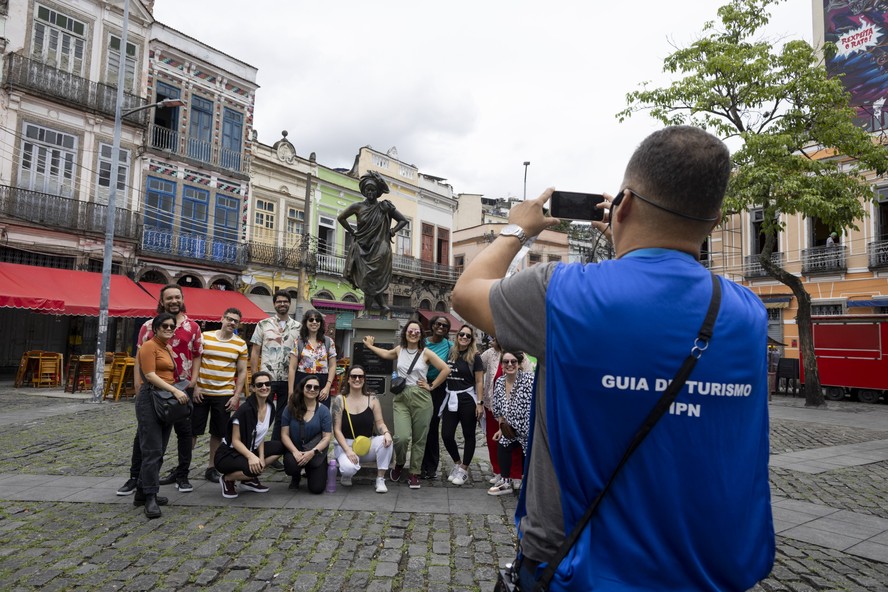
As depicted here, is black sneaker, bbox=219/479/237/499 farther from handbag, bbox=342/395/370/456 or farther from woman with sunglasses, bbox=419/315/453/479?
woman with sunglasses, bbox=419/315/453/479

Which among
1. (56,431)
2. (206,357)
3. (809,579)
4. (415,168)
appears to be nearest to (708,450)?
(809,579)

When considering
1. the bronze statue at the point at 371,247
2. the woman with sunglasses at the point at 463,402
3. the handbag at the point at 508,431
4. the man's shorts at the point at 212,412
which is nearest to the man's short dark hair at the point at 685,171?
the handbag at the point at 508,431

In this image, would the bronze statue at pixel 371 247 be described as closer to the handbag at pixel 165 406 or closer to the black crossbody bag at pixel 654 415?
the handbag at pixel 165 406

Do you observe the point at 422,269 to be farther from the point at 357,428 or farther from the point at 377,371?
the point at 357,428

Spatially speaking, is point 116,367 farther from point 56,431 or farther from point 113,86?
point 113,86

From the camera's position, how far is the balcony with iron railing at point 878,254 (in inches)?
790

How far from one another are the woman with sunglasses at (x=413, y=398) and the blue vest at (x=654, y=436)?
5.28 m

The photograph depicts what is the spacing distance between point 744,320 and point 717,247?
1102 inches

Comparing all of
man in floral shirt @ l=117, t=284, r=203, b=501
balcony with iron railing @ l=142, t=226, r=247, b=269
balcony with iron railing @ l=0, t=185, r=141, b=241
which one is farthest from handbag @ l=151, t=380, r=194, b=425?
balcony with iron railing @ l=142, t=226, r=247, b=269

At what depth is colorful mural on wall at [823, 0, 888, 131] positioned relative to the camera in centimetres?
1966

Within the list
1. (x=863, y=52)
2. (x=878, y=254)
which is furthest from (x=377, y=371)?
(x=863, y=52)

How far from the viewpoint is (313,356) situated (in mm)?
6566

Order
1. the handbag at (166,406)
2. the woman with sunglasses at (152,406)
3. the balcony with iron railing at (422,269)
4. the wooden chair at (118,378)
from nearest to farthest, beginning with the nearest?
the woman with sunglasses at (152,406) < the handbag at (166,406) < the wooden chair at (118,378) < the balcony with iron railing at (422,269)

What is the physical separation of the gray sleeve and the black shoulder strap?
0.26 meters
